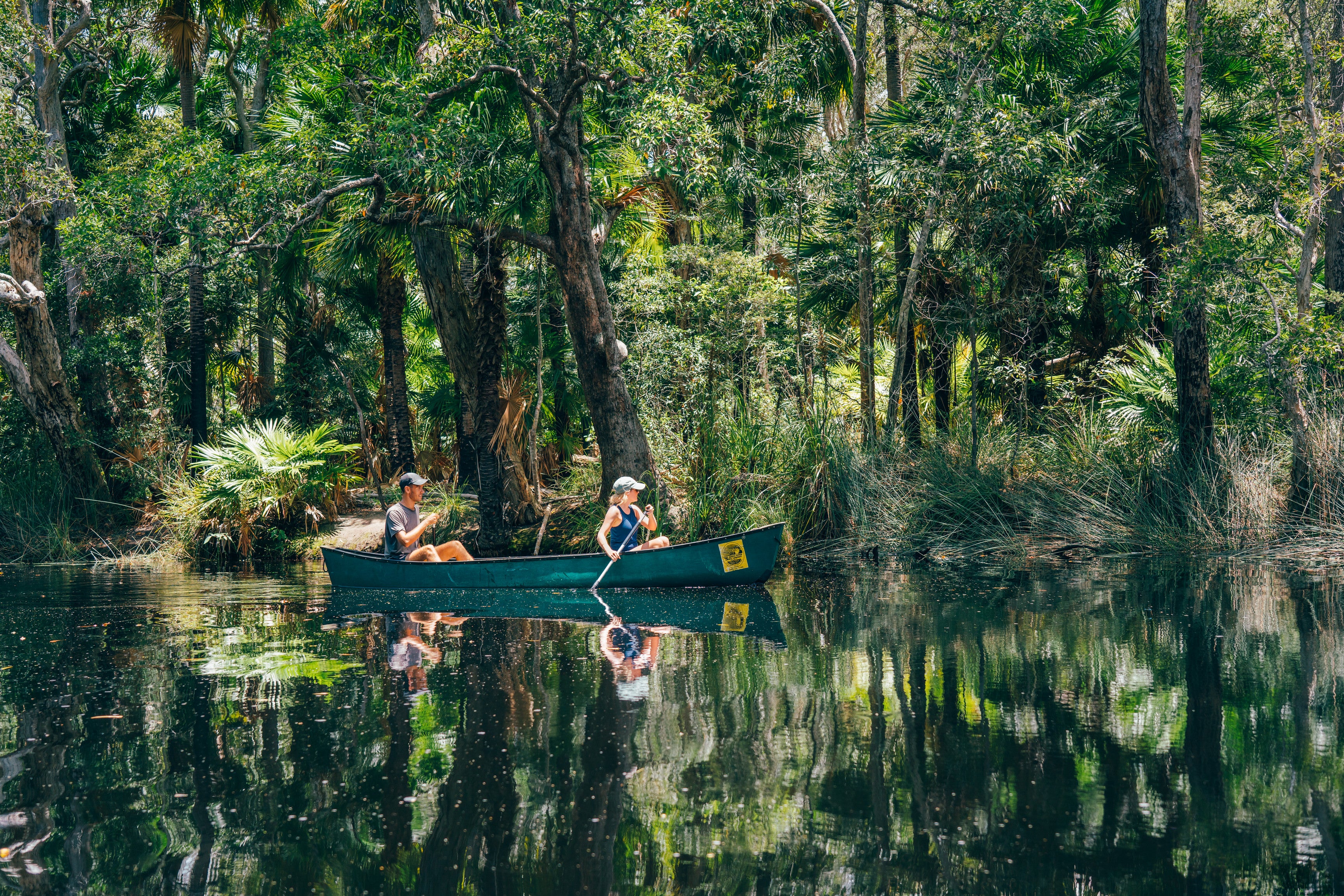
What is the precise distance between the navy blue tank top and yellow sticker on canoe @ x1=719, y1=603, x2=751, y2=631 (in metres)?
2.06

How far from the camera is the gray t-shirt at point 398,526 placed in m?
13.0

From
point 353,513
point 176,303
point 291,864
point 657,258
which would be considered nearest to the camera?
point 291,864

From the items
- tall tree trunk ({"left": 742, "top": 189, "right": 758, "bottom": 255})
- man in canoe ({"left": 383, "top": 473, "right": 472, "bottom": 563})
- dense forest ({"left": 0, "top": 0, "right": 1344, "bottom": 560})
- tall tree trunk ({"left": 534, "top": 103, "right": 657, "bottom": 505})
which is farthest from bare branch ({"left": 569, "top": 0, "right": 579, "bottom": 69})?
tall tree trunk ({"left": 742, "top": 189, "right": 758, "bottom": 255})

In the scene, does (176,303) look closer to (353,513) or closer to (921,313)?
(353,513)

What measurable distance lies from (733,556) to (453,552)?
3815 millimetres

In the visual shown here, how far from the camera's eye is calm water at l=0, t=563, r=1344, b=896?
3.84 m

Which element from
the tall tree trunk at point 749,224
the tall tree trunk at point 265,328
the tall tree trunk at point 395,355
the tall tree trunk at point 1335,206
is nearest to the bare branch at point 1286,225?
the tall tree trunk at point 1335,206

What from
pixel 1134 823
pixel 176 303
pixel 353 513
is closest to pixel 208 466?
pixel 353 513

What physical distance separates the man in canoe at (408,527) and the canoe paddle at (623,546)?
168 cm

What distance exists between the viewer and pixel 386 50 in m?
18.1

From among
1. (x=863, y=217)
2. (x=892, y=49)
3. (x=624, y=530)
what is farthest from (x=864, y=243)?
(x=624, y=530)

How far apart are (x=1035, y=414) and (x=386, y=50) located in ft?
39.7

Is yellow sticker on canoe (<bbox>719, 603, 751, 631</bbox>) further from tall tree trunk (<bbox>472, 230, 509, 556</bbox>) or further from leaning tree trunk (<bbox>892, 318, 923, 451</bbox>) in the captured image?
tall tree trunk (<bbox>472, 230, 509, 556</bbox>)

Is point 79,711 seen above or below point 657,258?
below
